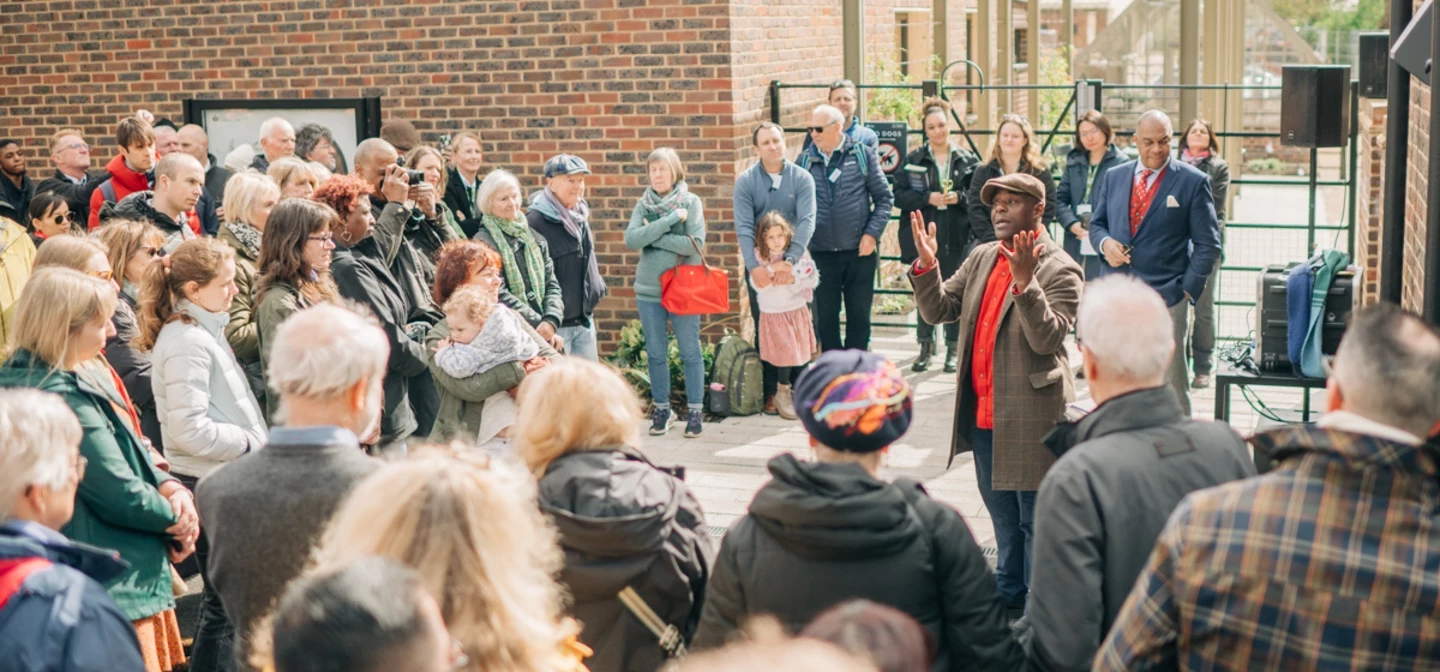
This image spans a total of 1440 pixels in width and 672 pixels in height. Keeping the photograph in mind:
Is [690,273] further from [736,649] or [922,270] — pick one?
[736,649]

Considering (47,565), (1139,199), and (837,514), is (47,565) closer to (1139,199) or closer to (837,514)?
(837,514)

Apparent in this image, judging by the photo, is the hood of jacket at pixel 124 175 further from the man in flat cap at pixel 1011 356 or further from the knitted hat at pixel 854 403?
the knitted hat at pixel 854 403

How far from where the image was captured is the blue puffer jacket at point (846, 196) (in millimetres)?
9242

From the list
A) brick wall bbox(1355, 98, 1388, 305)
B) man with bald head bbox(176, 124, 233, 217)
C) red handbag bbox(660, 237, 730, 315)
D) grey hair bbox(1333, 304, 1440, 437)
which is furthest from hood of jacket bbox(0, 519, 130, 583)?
brick wall bbox(1355, 98, 1388, 305)

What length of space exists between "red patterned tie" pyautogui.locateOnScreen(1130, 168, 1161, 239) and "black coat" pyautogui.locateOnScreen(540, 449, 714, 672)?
5.30 metres

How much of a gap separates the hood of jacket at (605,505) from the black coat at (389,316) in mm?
2762

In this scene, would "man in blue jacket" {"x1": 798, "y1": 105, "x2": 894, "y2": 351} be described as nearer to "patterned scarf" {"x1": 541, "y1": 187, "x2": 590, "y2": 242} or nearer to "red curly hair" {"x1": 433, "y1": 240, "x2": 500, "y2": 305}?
"patterned scarf" {"x1": 541, "y1": 187, "x2": 590, "y2": 242}

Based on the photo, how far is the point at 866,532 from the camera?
3.09 m

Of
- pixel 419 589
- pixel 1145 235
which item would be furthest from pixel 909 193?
pixel 419 589

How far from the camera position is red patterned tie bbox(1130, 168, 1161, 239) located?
26.9 ft

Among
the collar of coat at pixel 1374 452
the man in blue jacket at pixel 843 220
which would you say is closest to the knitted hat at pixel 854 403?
the collar of coat at pixel 1374 452

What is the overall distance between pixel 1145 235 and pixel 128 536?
5774mm

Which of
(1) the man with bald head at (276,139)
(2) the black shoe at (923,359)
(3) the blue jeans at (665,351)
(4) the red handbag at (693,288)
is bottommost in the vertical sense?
(2) the black shoe at (923,359)

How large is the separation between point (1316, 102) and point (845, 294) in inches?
120
